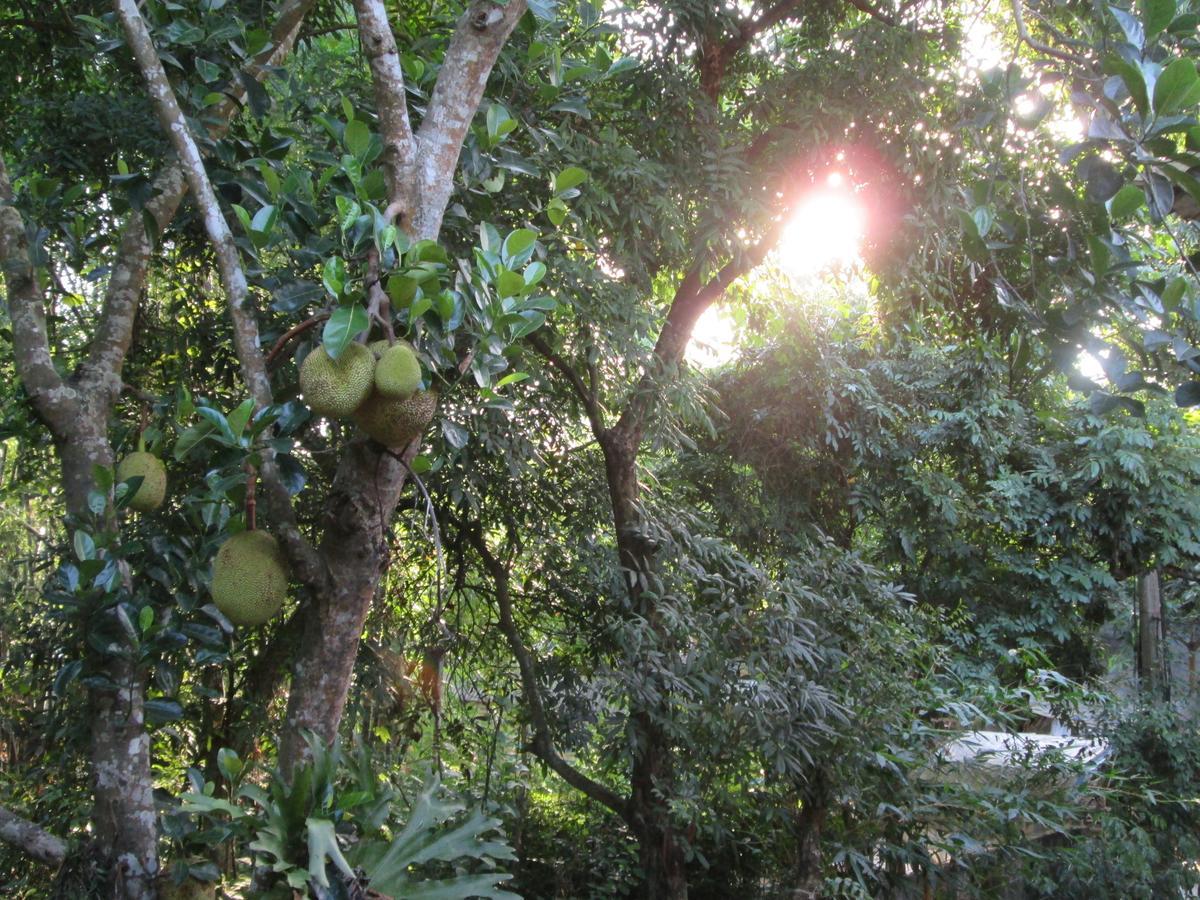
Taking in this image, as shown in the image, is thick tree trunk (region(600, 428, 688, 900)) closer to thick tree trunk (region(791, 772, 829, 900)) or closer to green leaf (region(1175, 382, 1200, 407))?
thick tree trunk (region(791, 772, 829, 900))

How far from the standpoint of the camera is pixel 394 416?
5.04 ft

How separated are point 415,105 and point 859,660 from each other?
8.59 feet

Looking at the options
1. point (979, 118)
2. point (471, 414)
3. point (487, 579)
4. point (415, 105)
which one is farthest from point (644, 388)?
point (979, 118)

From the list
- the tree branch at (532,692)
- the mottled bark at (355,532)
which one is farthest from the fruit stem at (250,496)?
the tree branch at (532,692)

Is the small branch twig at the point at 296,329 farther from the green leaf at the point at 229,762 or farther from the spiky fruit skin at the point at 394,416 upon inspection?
the green leaf at the point at 229,762

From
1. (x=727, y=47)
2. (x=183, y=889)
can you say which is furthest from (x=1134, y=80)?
(x=727, y=47)

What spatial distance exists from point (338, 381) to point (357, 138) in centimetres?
51

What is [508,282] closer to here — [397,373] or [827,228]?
[397,373]

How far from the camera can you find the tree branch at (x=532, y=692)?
3.88m

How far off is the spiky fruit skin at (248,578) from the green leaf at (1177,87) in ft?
4.85

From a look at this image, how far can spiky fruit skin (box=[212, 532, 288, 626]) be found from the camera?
1642mm

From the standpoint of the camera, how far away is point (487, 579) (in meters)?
4.20

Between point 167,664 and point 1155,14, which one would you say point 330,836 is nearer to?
point 167,664

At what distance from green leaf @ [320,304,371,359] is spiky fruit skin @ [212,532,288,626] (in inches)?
15.9
